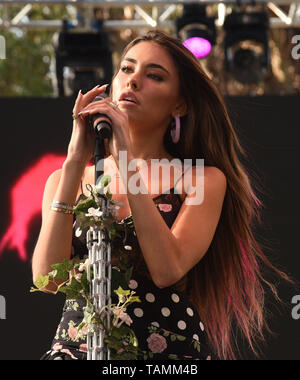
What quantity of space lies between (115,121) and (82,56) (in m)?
3.36

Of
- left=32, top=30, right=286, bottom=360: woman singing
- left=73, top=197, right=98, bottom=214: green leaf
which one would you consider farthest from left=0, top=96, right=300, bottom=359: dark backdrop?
left=73, top=197, right=98, bottom=214: green leaf

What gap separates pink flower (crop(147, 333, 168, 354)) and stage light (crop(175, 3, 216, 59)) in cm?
327

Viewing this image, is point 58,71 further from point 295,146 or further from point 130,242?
point 130,242

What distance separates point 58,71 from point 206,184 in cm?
308

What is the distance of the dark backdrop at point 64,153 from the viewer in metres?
4.10

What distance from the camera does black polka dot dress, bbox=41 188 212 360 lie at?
6.97 ft

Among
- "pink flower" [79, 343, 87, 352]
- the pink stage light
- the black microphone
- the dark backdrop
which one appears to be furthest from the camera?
the pink stage light

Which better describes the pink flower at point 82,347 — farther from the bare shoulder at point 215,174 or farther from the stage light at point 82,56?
the stage light at point 82,56

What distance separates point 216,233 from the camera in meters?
2.53

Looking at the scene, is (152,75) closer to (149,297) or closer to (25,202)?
(149,297)

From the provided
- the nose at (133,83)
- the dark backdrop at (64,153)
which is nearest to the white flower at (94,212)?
the nose at (133,83)

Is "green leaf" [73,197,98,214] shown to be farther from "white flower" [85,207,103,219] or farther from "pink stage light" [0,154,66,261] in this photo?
"pink stage light" [0,154,66,261]

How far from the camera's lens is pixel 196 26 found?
5.20m

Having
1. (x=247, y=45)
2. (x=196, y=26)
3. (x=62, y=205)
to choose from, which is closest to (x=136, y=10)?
(x=196, y=26)
